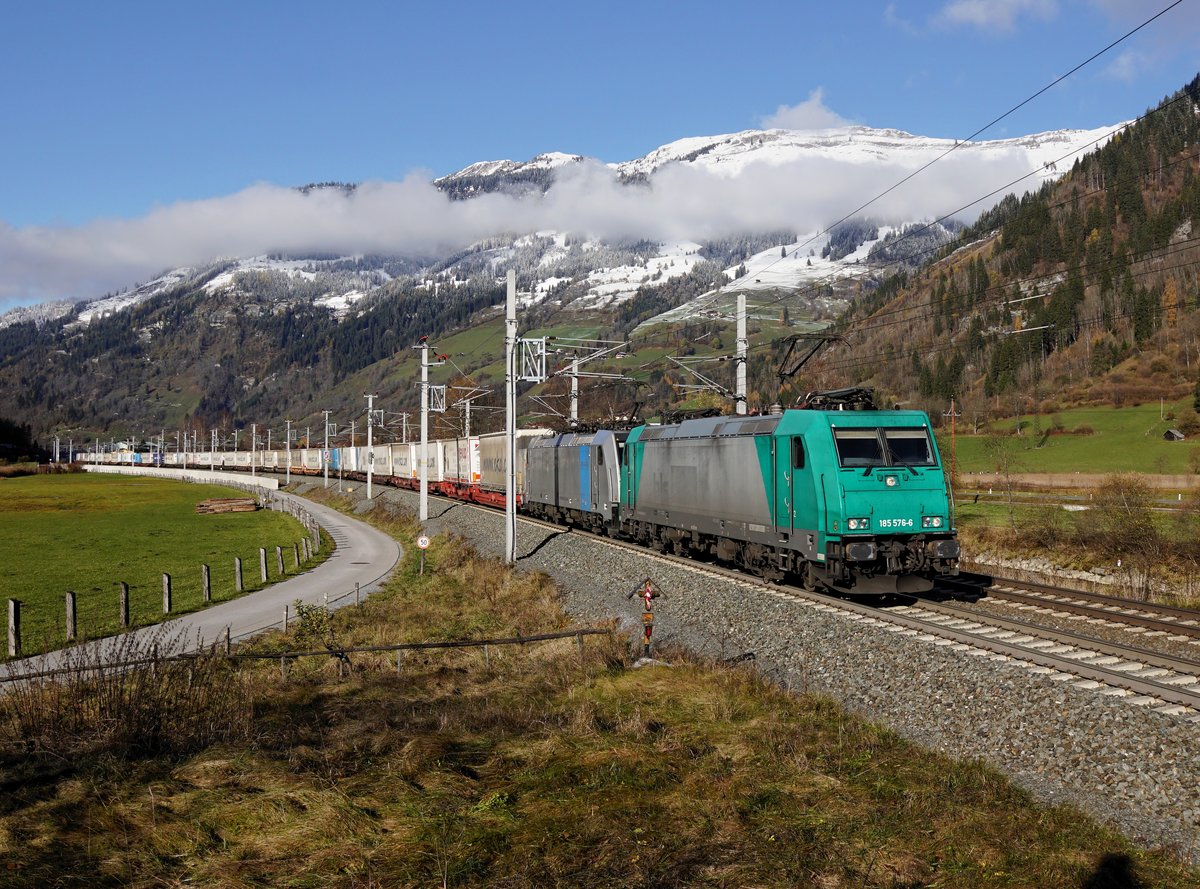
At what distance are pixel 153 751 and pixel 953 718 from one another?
9.27 m

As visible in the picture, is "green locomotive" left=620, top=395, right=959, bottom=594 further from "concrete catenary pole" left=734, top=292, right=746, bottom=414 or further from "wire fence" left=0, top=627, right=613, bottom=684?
"wire fence" left=0, top=627, right=613, bottom=684

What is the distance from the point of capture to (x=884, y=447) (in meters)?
18.9

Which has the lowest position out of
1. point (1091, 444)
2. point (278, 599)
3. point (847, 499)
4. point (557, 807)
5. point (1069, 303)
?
point (278, 599)

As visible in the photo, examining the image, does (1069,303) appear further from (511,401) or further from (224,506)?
(511,401)

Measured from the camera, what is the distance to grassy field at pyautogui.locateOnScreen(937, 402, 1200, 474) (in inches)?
2709

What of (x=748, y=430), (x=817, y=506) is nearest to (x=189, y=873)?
(x=817, y=506)

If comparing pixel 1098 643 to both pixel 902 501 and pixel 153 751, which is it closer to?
pixel 902 501

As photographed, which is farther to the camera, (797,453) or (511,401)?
(511,401)

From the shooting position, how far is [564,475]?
39.7 meters

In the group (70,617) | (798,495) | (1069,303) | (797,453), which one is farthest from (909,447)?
(1069,303)

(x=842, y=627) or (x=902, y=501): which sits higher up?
(x=902, y=501)

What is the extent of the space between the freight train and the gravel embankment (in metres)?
1.35

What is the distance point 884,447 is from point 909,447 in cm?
66

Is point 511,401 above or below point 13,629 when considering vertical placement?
above
